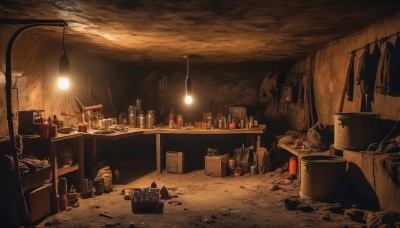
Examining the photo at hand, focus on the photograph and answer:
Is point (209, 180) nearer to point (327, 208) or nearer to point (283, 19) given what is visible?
point (327, 208)

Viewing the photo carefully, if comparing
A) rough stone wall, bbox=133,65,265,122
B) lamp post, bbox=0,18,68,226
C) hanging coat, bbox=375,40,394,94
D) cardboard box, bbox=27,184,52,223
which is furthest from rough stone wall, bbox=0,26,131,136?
hanging coat, bbox=375,40,394,94

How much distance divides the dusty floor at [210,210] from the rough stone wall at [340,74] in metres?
2.05

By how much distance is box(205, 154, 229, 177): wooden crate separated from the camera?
976 cm

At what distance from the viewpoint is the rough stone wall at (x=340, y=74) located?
5.85 metres

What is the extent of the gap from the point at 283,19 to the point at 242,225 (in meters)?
3.49

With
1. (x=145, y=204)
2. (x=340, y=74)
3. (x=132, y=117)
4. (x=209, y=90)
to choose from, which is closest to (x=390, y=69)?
(x=340, y=74)

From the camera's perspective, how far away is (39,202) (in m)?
5.82

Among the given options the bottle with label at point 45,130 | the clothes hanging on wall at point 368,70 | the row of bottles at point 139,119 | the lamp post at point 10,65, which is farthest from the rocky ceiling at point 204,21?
the row of bottles at point 139,119

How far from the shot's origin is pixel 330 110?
842 centimetres

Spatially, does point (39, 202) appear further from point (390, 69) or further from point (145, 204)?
point (390, 69)

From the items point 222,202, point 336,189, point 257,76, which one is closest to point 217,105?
point 257,76

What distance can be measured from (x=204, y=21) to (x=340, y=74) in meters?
3.85

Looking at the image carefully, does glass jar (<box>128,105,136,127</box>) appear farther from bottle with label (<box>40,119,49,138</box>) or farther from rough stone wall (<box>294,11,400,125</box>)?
rough stone wall (<box>294,11,400,125</box>)

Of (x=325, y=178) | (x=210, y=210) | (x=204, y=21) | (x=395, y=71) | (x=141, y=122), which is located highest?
(x=204, y=21)
